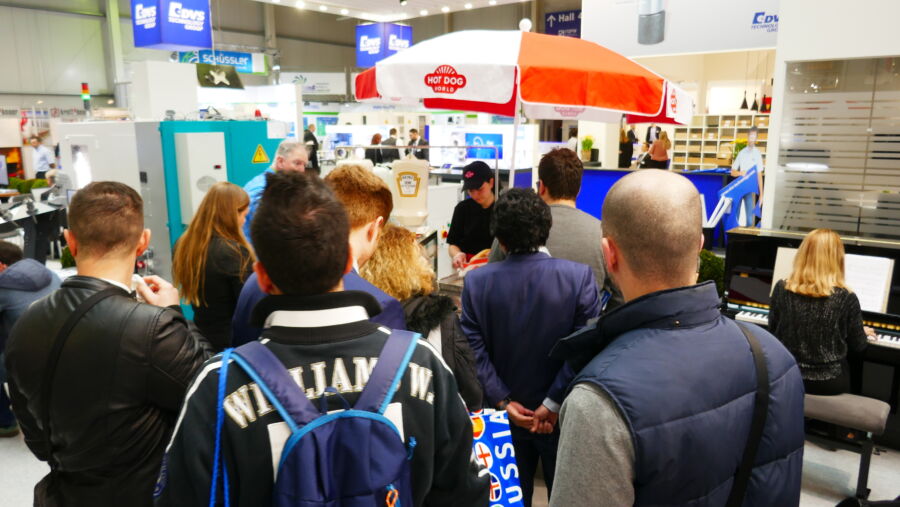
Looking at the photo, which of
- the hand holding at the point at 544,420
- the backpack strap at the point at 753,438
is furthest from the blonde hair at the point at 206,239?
the backpack strap at the point at 753,438

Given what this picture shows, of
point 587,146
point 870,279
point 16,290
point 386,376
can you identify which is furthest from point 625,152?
point 386,376

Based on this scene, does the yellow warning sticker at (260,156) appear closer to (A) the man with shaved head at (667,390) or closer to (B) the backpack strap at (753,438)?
(A) the man with shaved head at (667,390)

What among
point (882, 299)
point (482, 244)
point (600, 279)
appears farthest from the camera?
point (482, 244)

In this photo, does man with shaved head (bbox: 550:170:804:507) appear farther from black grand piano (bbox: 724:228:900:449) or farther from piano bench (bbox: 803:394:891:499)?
black grand piano (bbox: 724:228:900:449)

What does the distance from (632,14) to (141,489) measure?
8.25 m

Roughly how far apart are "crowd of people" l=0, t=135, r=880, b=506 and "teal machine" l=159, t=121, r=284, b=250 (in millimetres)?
3241

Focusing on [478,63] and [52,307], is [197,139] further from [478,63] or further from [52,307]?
[52,307]

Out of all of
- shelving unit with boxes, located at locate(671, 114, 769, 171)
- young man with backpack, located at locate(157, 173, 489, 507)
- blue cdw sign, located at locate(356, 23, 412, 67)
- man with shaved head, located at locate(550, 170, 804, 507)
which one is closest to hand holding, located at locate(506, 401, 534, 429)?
man with shaved head, located at locate(550, 170, 804, 507)

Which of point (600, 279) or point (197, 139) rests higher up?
point (197, 139)

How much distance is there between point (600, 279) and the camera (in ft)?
9.84

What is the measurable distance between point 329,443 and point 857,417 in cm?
334

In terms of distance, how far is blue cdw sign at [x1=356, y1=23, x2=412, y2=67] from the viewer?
16203mm

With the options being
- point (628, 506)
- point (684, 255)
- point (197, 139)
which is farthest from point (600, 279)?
point (197, 139)

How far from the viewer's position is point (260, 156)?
5.53 meters
